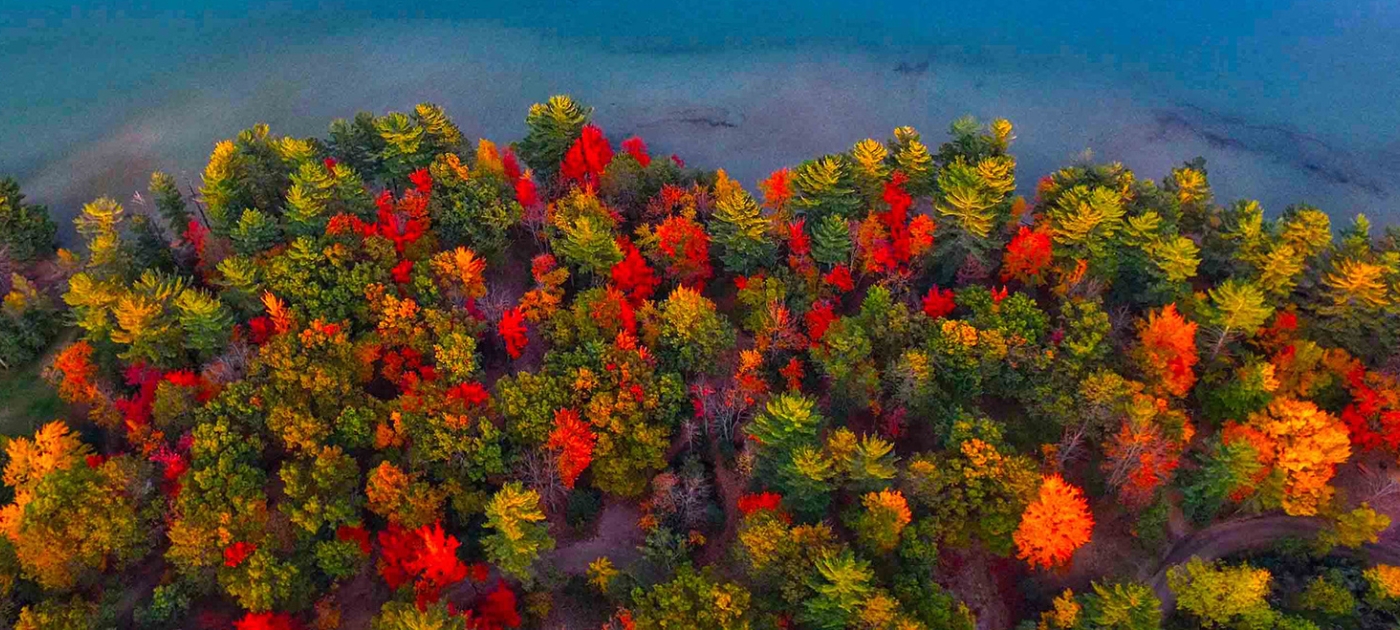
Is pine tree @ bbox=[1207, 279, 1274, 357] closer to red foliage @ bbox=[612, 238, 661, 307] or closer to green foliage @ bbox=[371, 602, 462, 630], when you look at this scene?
red foliage @ bbox=[612, 238, 661, 307]

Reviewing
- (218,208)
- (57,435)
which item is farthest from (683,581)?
(218,208)

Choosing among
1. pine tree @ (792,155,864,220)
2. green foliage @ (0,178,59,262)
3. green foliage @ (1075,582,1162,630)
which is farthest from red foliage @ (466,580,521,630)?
green foliage @ (0,178,59,262)

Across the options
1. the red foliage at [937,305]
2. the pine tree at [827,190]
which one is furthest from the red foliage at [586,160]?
the red foliage at [937,305]

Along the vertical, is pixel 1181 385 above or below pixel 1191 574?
above

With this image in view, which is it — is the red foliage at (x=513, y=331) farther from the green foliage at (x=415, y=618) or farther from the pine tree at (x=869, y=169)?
the pine tree at (x=869, y=169)

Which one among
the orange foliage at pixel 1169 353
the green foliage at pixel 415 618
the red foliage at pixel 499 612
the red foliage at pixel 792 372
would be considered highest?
the orange foliage at pixel 1169 353

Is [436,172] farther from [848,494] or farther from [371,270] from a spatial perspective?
[848,494]

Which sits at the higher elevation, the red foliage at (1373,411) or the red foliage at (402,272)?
the red foliage at (402,272)
